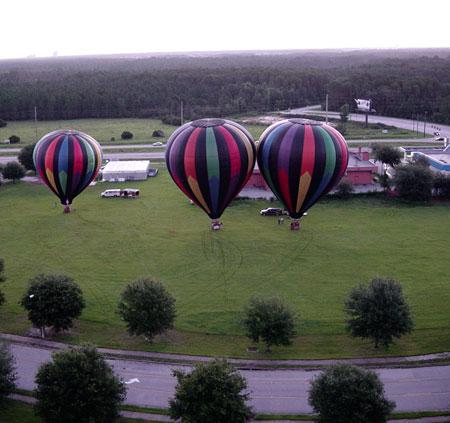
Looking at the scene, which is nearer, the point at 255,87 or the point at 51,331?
the point at 51,331

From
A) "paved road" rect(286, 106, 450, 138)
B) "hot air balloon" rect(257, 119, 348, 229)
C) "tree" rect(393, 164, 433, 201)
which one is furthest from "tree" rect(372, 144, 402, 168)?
"paved road" rect(286, 106, 450, 138)

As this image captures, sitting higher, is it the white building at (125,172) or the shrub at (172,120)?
the shrub at (172,120)

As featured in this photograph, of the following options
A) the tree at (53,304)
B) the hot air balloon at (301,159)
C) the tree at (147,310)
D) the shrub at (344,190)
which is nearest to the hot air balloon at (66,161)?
the hot air balloon at (301,159)

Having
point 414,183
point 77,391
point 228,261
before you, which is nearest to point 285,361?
point 77,391

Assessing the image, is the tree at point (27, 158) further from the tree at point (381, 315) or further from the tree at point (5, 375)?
the tree at point (381, 315)

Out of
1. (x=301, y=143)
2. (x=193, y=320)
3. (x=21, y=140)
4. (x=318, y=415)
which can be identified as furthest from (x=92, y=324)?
(x=21, y=140)

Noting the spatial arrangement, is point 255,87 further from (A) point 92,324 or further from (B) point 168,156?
(A) point 92,324
